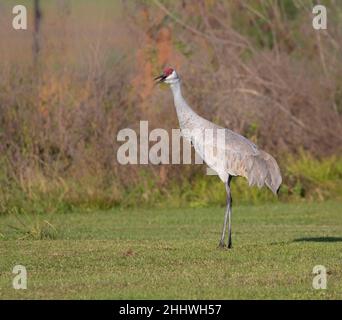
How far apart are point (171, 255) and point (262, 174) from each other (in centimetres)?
161

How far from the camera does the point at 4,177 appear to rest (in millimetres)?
19203

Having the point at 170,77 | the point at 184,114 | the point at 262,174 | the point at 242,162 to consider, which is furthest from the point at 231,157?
the point at 170,77

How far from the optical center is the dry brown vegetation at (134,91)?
19750 mm

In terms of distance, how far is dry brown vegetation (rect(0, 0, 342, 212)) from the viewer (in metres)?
19.8

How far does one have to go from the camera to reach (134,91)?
67.5ft

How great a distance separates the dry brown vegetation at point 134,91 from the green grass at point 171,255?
1901mm

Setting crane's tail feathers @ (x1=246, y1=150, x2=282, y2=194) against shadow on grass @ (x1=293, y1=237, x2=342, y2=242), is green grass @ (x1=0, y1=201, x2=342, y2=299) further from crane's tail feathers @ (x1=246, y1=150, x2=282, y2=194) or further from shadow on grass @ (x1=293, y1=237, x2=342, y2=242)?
crane's tail feathers @ (x1=246, y1=150, x2=282, y2=194)

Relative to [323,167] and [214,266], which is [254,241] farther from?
[323,167]

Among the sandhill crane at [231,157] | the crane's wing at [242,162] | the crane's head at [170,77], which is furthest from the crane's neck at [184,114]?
the crane's wing at [242,162]

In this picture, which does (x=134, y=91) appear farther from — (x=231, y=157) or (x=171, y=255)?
(x=171, y=255)

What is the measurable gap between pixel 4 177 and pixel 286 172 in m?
5.24

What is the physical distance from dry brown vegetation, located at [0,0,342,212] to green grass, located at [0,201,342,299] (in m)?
1.90
